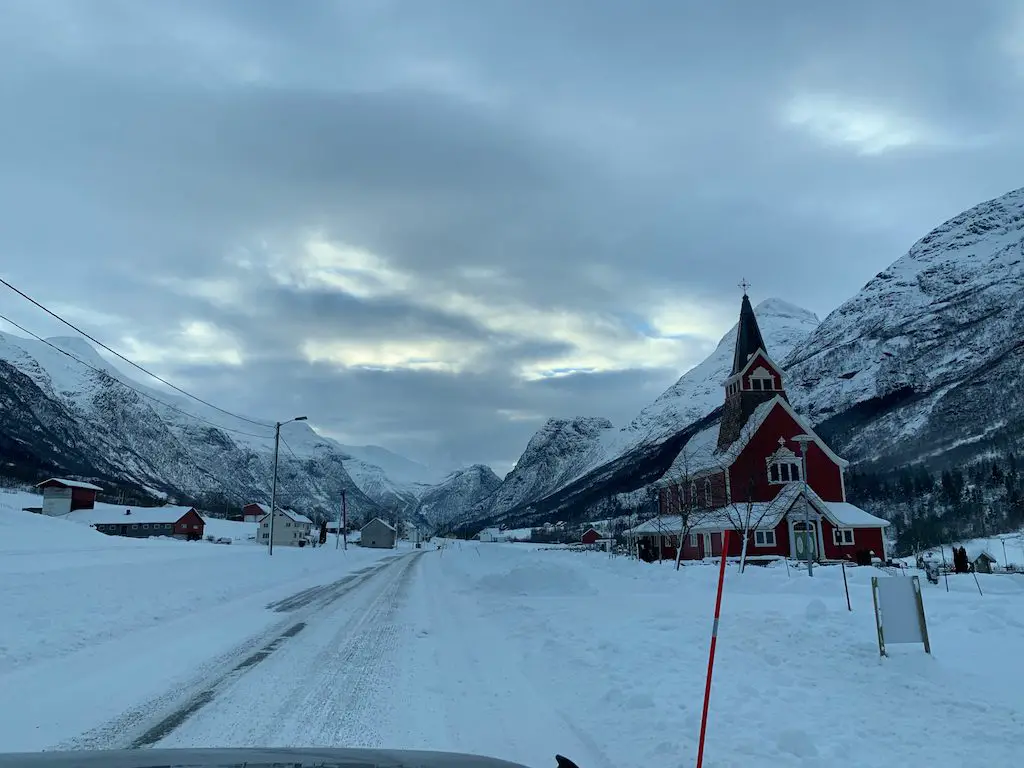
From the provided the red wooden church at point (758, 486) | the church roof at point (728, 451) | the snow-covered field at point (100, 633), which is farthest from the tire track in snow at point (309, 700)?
the church roof at point (728, 451)

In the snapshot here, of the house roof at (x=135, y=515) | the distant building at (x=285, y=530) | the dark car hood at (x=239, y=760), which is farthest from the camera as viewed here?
the distant building at (x=285, y=530)

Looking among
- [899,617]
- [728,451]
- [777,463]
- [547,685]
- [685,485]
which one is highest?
[728,451]

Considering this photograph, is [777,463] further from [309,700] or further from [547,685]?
[309,700]

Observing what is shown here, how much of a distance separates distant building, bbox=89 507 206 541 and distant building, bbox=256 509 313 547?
9.52m

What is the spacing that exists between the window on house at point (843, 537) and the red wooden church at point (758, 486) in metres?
0.06

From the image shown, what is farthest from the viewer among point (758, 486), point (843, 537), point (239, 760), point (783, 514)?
point (758, 486)

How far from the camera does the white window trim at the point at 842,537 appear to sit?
151 feet

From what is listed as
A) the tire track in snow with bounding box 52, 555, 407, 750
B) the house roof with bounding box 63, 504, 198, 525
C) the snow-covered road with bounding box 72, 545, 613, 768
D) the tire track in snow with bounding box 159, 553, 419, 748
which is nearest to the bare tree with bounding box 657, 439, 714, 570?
the snow-covered road with bounding box 72, 545, 613, 768

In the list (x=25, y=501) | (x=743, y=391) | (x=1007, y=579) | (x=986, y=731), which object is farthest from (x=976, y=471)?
(x=25, y=501)

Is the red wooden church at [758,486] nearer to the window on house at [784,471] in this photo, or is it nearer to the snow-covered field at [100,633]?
the window on house at [784,471]

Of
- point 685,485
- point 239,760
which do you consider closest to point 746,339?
point 685,485

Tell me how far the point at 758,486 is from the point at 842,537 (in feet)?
21.4

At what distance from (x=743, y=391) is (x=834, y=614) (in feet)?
149

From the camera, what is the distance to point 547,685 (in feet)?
31.4
